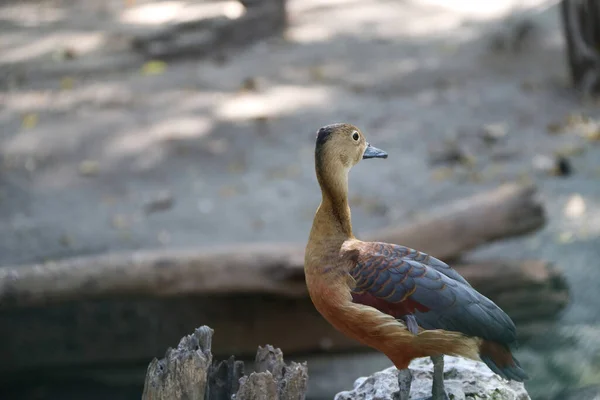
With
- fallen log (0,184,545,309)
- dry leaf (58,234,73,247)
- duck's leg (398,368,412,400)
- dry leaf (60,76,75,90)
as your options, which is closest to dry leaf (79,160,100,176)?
dry leaf (58,234,73,247)

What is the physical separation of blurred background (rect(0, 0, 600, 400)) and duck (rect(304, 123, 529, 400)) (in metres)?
2.41

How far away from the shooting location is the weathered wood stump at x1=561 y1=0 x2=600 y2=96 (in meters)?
9.53

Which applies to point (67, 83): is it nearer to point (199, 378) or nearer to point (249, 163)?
point (249, 163)

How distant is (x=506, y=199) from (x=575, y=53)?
4.18 m

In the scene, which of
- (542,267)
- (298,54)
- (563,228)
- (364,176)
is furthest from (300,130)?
(542,267)

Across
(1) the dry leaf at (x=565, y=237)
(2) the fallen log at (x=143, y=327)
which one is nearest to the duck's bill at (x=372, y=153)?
(2) the fallen log at (x=143, y=327)

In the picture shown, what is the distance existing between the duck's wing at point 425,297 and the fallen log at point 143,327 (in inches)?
105

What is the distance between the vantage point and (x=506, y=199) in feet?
20.3

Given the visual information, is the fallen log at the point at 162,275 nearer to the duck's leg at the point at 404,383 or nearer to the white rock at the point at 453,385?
the white rock at the point at 453,385

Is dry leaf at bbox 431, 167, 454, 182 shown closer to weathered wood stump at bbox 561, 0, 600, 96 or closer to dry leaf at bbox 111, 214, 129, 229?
weathered wood stump at bbox 561, 0, 600, 96

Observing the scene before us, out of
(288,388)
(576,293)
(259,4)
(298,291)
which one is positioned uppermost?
(259,4)

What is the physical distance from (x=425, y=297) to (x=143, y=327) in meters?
3.13

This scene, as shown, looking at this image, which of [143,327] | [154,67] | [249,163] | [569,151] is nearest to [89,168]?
[249,163]

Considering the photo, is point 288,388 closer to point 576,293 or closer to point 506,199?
point 506,199
